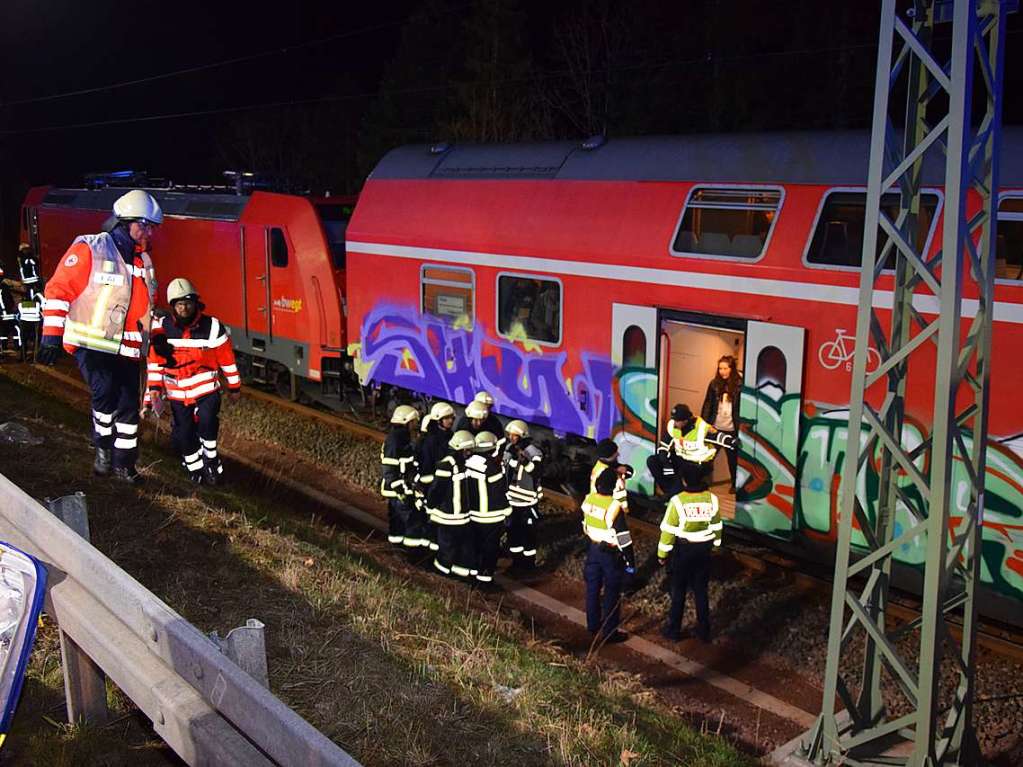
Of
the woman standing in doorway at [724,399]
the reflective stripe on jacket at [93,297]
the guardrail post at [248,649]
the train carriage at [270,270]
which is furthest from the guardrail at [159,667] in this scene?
the train carriage at [270,270]

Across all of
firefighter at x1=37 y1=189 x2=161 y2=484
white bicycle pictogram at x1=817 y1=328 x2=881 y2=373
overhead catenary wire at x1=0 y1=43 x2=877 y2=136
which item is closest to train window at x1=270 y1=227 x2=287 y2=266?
firefighter at x1=37 y1=189 x2=161 y2=484

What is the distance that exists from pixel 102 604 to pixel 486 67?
29.3 meters

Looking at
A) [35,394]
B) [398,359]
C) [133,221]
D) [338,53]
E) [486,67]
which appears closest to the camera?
[133,221]

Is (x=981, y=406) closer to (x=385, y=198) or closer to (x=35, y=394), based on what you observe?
(x=385, y=198)

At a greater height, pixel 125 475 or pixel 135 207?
pixel 135 207

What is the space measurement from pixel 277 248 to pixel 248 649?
11.8m

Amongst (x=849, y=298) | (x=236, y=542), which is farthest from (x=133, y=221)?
(x=849, y=298)

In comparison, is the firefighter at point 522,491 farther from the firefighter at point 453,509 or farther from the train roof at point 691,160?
the train roof at point 691,160

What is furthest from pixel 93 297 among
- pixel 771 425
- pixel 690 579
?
pixel 771 425

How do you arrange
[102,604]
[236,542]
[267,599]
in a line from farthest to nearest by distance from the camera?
[236,542], [267,599], [102,604]

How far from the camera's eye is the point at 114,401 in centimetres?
823

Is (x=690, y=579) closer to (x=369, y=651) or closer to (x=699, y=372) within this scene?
(x=699, y=372)

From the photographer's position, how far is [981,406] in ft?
18.1

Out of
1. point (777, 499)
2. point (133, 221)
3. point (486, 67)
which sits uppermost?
point (486, 67)
